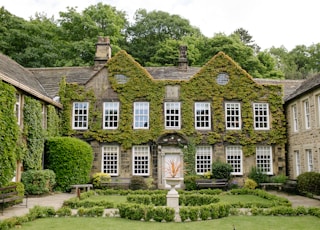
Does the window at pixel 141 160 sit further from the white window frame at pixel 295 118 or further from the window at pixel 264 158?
the white window frame at pixel 295 118

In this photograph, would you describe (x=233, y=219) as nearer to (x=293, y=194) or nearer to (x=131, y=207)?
(x=131, y=207)

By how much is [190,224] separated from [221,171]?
11932mm

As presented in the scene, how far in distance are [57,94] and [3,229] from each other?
1570 centimetres

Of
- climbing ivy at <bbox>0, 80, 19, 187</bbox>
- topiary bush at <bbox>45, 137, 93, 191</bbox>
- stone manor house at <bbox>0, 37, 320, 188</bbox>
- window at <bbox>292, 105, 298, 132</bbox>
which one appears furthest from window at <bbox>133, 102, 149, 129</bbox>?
climbing ivy at <bbox>0, 80, 19, 187</bbox>

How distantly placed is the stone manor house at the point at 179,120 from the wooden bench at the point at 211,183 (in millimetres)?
1744

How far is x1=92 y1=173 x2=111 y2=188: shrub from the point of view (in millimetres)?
22578

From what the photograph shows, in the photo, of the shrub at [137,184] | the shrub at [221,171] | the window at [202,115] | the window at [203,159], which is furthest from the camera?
the window at [202,115]

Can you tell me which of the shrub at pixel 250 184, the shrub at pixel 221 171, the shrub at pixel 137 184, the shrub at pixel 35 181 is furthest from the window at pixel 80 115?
the shrub at pixel 250 184

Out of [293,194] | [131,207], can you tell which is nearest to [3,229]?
[131,207]

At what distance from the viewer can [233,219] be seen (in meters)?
11.8

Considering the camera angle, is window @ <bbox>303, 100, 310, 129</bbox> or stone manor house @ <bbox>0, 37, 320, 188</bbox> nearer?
window @ <bbox>303, 100, 310, 129</bbox>

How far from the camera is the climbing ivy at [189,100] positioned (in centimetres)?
2403

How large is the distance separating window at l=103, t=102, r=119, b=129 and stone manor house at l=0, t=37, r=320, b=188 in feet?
0.22

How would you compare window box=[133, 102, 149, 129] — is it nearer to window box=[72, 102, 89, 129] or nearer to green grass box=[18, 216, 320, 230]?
window box=[72, 102, 89, 129]
